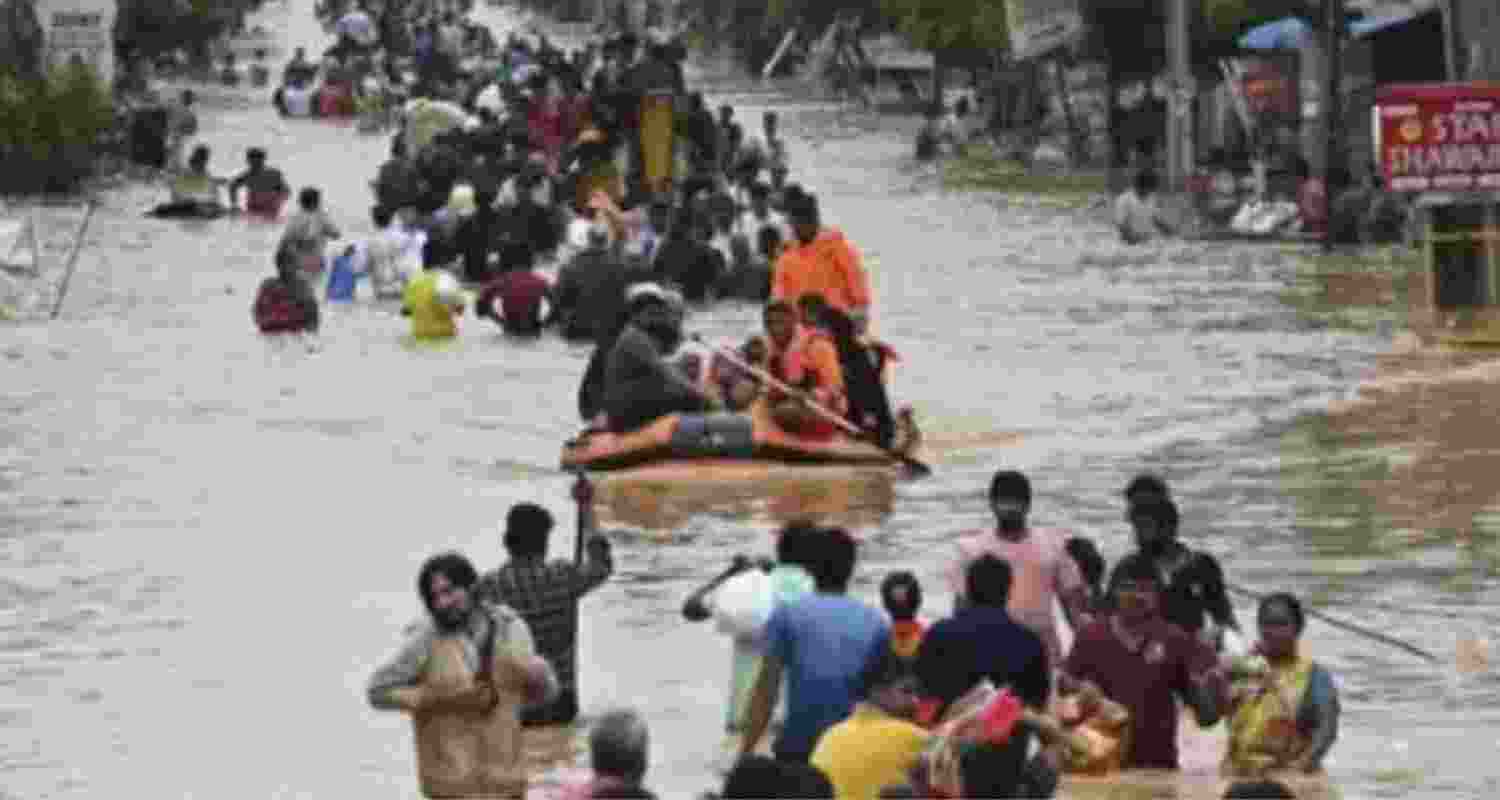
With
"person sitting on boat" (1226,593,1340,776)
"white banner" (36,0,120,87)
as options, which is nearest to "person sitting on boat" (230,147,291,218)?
"white banner" (36,0,120,87)

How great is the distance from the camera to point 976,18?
8156 cm

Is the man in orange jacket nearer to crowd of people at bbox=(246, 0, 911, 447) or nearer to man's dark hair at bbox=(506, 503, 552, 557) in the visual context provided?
crowd of people at bbox=(246, 0, 911, 447)

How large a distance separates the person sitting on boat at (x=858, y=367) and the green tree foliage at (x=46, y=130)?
104 ft

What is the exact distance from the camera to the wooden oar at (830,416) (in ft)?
99.9

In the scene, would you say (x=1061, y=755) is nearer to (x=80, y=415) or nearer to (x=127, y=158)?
(x=80, y=415)

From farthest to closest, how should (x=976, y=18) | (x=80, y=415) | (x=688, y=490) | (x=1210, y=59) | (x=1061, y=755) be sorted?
1. (x=976, y=18)
2. (x=1210, y=59)
3. (x=80, y=415)
4. (x=688, y=490)
5. (x=1061, y=755)

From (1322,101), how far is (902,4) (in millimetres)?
26882

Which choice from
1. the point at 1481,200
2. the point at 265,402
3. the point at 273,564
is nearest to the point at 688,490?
the point at 273,564

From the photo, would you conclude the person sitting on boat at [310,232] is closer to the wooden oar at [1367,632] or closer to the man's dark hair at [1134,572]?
the wooden oar at [1367,632]

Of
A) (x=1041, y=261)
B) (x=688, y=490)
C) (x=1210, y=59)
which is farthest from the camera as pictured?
(x=1210, y=59)

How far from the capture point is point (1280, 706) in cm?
1841

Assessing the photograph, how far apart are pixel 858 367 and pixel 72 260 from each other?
23.8 m

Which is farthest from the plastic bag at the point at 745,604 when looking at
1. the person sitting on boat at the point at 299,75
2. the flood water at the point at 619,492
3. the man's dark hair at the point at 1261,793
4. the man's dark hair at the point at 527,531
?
the person sitting on boat at the point at 299,75

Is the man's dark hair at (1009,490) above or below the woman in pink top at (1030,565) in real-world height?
above
